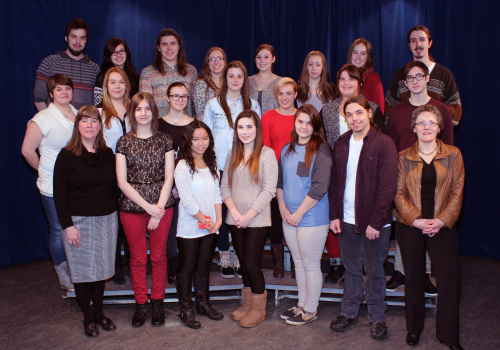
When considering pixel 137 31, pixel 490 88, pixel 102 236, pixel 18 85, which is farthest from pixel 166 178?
pixel 490 88

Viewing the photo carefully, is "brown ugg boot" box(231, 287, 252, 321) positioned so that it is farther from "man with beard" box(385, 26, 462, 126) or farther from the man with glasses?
"man with beard" box(385, 26, 462, 126)

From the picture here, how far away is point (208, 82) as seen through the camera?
12.5ft

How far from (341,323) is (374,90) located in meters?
1.95

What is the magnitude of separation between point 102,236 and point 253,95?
186 cm

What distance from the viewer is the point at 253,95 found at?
3.98 meters

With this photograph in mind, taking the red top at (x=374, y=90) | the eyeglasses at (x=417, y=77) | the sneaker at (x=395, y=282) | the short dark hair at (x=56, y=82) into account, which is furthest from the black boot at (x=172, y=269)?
the eyeglasses at (x=417, y=77)

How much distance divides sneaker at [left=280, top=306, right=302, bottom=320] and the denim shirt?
1213 mm

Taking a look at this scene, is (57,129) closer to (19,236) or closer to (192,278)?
(192,278)

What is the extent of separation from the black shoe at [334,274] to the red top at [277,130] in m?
1.04

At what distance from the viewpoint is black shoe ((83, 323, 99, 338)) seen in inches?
118

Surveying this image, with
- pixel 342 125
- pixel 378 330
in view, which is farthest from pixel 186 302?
pixel 342 125

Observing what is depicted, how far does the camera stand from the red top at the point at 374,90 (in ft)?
12.3

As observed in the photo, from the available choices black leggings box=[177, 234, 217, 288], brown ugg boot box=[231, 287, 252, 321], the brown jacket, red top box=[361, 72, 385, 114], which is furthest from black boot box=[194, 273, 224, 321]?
red top box=[361, 72, 385, 114]

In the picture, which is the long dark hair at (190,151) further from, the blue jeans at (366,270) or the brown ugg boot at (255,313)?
the blue jeans at (366,270)
